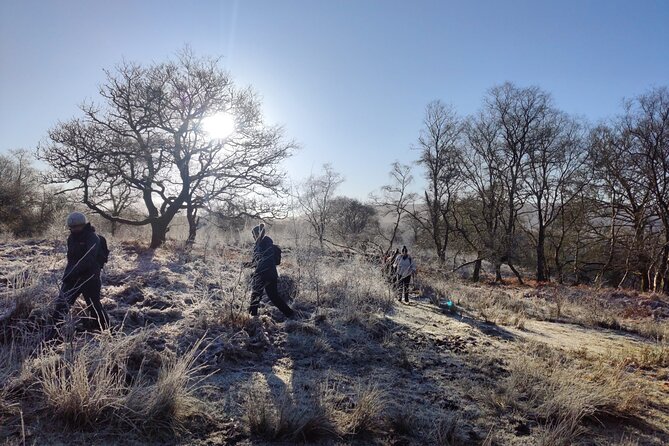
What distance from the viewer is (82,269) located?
517 cm

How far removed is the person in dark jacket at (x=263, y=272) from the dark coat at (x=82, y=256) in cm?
246

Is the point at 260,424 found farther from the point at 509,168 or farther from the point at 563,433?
the point at 509,168

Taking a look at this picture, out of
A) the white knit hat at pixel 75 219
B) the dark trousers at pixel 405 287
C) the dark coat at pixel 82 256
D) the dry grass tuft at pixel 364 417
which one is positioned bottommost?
the dry grass tuft at pixel 364 417

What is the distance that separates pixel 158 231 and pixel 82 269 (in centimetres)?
1218

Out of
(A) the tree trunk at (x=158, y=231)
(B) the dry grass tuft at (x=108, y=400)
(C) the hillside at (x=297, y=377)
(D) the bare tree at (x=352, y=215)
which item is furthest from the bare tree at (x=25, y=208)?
(D) the bare tree at (x=352, y=215)

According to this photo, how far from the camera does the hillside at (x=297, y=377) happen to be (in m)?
3.43

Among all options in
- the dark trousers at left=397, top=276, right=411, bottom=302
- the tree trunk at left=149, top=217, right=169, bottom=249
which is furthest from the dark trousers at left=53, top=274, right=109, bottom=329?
the tree trunk at left=149, top=217, right=169, bottom=249

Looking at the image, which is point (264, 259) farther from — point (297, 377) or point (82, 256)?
point (82, 256)

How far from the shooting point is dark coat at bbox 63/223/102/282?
514 cm

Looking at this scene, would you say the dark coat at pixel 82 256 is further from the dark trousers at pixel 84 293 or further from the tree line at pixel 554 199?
the tree line at pixel 554 199

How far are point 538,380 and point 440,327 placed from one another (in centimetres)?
320

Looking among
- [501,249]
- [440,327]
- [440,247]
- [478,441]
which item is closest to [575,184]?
[501,249]

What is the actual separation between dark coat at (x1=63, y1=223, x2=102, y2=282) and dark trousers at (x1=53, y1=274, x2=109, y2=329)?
0.26ft

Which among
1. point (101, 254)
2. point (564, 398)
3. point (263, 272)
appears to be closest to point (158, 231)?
point (263, 272)
